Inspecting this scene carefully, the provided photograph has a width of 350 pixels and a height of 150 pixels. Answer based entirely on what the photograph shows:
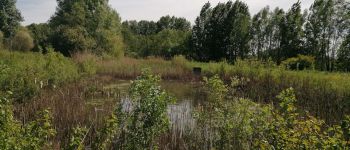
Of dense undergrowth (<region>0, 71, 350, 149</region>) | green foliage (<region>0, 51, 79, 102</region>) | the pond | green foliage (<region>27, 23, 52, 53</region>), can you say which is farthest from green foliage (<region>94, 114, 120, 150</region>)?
green foliage (<region>27, 23, 52, 53</region>)

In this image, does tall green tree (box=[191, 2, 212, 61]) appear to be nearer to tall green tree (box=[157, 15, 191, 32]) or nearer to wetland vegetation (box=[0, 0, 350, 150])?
wetland vegetation (box=[0, 0, 350, 150])

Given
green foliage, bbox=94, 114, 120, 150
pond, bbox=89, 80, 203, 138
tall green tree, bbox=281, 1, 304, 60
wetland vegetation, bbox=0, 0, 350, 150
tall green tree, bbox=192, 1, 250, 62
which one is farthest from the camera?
tall green tree, bbox=192, 1, 250, 62

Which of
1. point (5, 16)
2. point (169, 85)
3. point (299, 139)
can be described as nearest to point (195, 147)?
point (299, 139)

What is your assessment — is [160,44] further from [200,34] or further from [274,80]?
[274,80]

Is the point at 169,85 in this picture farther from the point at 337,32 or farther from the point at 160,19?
the point at 160,19

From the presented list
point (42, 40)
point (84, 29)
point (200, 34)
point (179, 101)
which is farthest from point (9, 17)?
point (179, 101)

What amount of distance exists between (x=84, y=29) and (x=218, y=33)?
15.6 m

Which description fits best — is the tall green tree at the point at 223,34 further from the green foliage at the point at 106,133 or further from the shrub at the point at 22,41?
the green foliage at the point at 106,133

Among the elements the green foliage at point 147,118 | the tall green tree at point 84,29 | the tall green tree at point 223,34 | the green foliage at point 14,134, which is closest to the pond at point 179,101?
the green foliage at point 147,118

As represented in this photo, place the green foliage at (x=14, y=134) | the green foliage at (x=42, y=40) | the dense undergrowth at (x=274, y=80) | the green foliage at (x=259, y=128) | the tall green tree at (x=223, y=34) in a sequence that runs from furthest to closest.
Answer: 1. the tall green tree at (x=223, y=34)
2. the green foliage at (x=42, y=40)
3. the dense undergrowth at (x=274, y=80)
4. the green foliage at (x=259, y=128)
5. the green foliage at (x=14, y=134)

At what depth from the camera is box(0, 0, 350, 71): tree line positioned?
96.0ft

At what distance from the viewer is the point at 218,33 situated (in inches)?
1578

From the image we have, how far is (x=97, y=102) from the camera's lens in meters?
11.4

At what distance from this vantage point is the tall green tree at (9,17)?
40969mm
